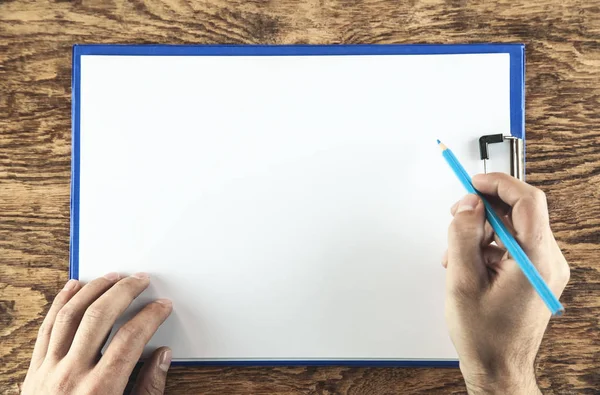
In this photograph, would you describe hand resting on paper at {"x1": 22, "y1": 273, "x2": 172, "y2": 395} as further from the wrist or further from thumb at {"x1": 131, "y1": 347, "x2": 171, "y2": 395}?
the wrist

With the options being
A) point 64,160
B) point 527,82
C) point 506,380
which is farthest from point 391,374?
point 64,160

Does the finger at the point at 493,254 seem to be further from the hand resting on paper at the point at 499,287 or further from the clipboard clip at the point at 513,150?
the clipboard clip at the point at 513,150

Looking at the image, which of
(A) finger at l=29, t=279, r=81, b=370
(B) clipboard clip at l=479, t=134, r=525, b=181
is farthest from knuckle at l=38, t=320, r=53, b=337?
(B) clipboard clip at l=479, t=134, r=525, b=181

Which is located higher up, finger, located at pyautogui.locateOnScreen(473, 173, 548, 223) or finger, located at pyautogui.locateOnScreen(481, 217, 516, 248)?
finger, located at pyautogui.locateOnScreen(473, 173, 548, 223)

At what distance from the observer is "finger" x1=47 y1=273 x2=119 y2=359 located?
568 mm

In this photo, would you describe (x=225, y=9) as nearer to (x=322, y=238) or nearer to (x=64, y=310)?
(x=322, y=238)

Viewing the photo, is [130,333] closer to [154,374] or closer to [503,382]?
[154,374]

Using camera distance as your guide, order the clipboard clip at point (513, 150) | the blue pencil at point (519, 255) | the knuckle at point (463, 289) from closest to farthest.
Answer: the blue pencil at point (519, 255) < the knuckle at point (463, 289) < the clipboard clip at point (513, 150)

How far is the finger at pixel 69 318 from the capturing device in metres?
0.57

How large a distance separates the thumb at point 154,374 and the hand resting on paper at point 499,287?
381 millimetres

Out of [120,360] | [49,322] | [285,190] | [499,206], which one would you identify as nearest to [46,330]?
[49,322]

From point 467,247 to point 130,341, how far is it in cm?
44

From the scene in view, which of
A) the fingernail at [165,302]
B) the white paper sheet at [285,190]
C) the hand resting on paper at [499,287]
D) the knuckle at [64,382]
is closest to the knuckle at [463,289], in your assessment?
the hand resting on paper at [499,287]

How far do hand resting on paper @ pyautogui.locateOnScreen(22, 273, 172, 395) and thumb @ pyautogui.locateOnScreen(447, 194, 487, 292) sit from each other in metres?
0.38
